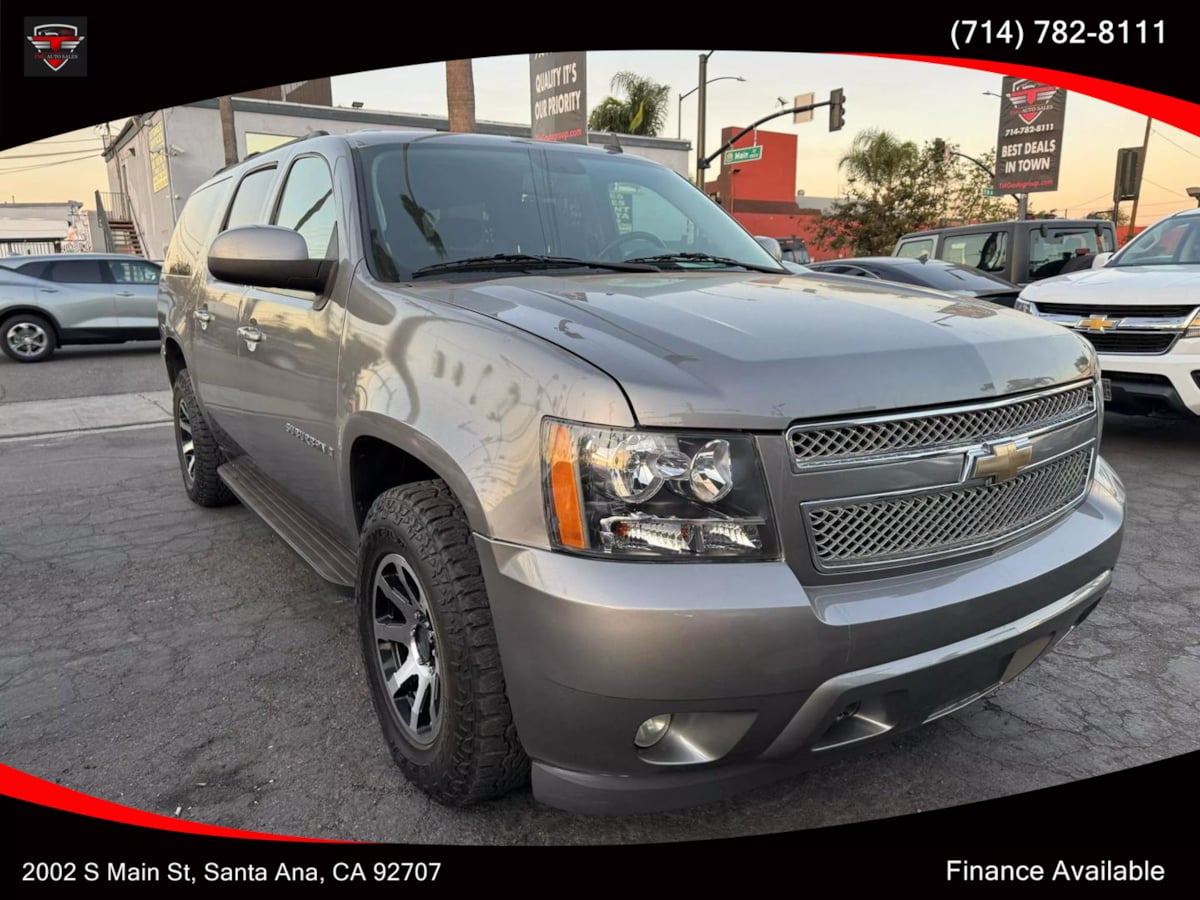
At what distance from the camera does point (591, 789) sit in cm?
186

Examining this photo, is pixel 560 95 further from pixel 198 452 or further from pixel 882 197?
pixel 882 197

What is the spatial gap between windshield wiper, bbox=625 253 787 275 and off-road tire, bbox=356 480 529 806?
1.31 metres

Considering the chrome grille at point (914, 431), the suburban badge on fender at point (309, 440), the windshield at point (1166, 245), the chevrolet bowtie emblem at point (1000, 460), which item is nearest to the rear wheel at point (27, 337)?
the suburban badge on fender at point (309, 440)

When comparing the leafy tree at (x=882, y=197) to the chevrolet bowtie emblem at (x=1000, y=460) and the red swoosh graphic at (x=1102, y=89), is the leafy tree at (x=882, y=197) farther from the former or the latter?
the chevrolet bowtie emblem at (x=1000, y=460)

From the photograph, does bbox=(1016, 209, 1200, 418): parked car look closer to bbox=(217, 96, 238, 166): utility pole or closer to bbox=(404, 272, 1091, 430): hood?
bbox=(404, 272, 1091, 430): hood

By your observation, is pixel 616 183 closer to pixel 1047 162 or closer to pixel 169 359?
pixel 169 359

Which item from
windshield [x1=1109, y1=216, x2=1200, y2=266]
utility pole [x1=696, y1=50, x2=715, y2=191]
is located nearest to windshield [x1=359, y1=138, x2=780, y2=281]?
windshield [x1=1109, y1=216, x2=1200, y2=266]

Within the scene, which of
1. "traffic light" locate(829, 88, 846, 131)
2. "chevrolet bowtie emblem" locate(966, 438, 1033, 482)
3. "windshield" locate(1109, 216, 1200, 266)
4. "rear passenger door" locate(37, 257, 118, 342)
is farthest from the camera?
"traffic light" locate(829, 88, 846, 131)

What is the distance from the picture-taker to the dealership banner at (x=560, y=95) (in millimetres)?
11672

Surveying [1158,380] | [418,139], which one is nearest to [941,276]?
[1158,380]

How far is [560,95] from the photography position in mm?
11984

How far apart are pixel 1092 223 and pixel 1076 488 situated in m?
10.7

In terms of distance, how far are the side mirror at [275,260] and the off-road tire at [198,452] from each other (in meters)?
2.16

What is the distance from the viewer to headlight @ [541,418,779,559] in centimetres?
178
